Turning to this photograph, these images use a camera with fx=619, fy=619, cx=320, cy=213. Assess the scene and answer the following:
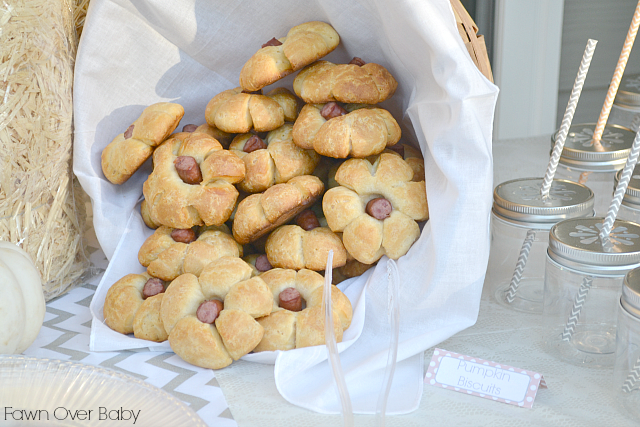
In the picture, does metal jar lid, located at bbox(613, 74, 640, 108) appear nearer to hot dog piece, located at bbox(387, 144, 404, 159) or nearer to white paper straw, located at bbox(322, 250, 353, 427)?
hot dog piece, located at bbox(387, 144, 404, 159)

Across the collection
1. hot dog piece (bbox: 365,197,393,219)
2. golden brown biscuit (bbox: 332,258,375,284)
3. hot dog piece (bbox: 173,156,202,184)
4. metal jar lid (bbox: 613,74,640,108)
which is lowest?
golden brown biscuit (bbox: 332,258,375,284)

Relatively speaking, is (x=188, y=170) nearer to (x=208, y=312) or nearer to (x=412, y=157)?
(x=208, y=312)

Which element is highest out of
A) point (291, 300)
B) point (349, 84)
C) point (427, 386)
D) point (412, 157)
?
point (349, 84)

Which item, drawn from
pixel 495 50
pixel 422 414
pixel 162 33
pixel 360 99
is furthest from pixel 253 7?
pixel 495 50

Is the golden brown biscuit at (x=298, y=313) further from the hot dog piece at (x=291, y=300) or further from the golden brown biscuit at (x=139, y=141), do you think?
the golden brown biscuit at (x=139, y=141)

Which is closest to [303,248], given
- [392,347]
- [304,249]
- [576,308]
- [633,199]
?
[304,249]

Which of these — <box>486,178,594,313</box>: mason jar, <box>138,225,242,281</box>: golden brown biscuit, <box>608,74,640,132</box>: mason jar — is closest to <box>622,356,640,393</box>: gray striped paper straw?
<box>486,178,594,313</box>: mason jar
